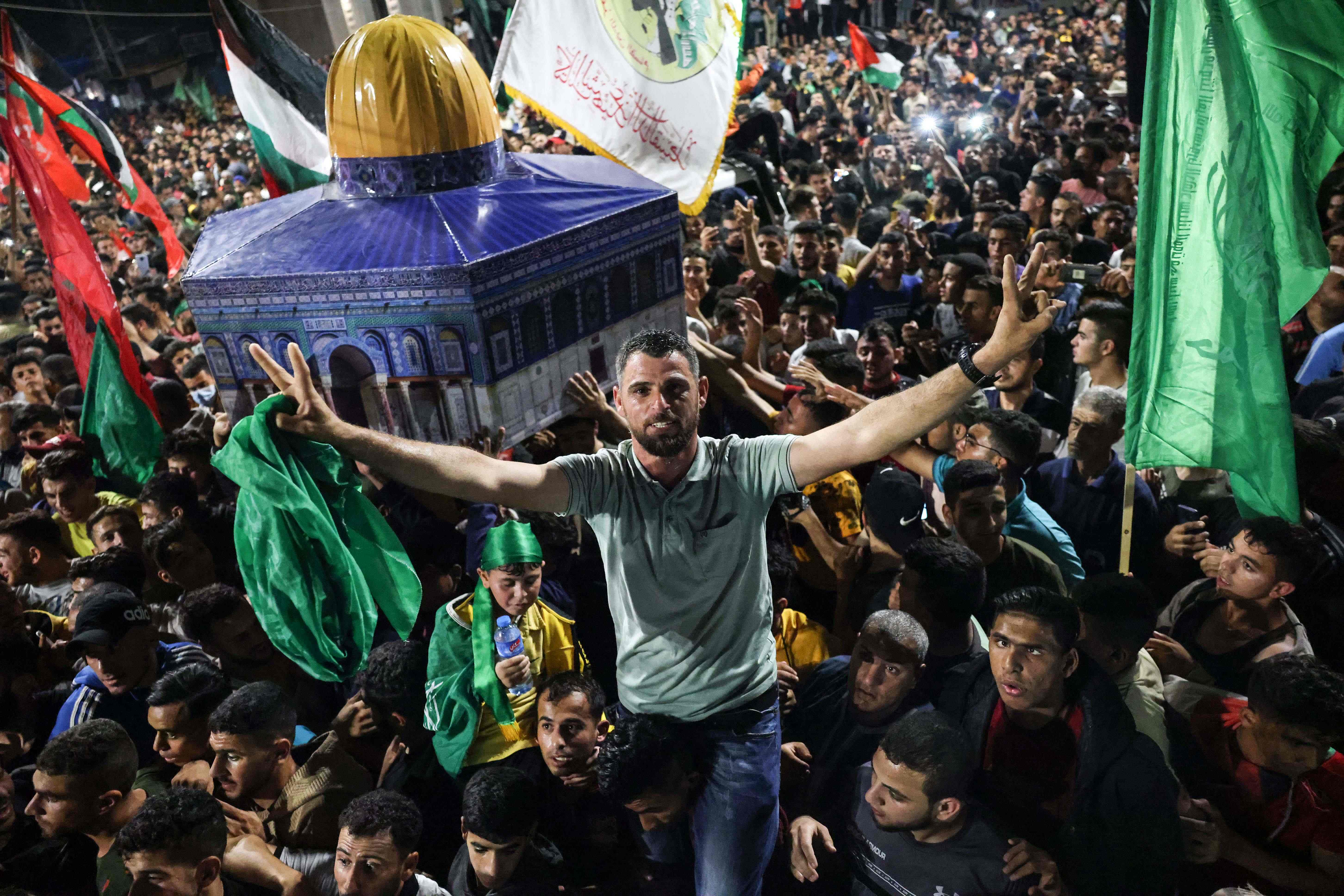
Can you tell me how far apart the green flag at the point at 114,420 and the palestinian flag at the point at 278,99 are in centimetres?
128

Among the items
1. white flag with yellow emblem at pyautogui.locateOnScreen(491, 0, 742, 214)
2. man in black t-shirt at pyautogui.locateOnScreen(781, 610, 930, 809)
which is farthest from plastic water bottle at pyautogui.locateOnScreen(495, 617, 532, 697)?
white flag with yellow emblem at pyautogui.locateOnScreen(491, 0, 742, 214)

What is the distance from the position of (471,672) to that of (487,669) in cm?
12

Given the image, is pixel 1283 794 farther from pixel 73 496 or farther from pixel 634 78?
pixel 73 496

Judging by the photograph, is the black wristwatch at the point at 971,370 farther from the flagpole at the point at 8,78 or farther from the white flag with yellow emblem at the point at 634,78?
the flagpole at the point at 8,78

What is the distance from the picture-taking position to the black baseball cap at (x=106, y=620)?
140 inches

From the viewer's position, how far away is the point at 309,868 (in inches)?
120

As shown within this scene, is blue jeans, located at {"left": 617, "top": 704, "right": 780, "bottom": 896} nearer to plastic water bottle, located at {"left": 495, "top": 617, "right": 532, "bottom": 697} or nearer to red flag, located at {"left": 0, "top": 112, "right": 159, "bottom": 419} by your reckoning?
plastic water bottle, located at {"left": 495, "top": 617, "right": 532, "bottom": 697}

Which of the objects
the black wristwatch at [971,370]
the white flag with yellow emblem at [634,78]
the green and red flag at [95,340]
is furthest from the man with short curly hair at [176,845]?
the white flag with yellow emblem at [634,78]

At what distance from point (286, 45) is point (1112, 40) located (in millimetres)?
20296

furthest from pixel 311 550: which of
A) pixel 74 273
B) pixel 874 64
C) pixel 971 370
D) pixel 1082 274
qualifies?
pixel 874 64

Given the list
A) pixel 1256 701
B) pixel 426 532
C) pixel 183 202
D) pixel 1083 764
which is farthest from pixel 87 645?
pixel 183 202

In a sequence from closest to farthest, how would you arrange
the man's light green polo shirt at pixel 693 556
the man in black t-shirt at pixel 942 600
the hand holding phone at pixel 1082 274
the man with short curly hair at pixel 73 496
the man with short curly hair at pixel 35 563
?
the man's light green polo shirt at pixel 693 556 → the man in black t-shirt at pixel 942 600 → the man with short curly hair at pixel 35 563 → the man with short curly hair at pixel 73 496 → the hand holding phone at pixel 1082 274

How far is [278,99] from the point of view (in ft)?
17.9

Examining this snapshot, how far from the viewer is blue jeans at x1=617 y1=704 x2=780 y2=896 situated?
2.63 m
